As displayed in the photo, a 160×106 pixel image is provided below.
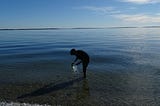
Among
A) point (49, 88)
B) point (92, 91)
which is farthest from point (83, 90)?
point (49, 88)

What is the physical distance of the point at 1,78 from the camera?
1386 cm

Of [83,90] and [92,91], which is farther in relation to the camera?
[83,90]

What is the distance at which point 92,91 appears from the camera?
37.9 feet

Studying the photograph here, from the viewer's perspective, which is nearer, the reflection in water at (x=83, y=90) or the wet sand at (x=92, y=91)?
the wet sand at (x=92, y=91)

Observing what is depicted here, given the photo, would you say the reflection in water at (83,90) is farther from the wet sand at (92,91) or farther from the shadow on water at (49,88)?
the shadow on water at (49,88)

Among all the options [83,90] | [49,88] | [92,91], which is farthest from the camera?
[49,88]

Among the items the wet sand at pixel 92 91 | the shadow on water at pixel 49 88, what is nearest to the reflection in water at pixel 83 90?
the wet sand at pixel 92 91

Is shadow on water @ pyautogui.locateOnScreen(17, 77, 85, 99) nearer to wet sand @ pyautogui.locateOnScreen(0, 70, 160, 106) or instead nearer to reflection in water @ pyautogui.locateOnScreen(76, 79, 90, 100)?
wet sand @ pyautogui.locateOnScreen(0, 70, 160, 106)

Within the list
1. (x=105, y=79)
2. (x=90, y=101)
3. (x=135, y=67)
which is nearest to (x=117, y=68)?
(x=135, y=67)

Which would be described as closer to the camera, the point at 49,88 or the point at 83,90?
the point at 83,90

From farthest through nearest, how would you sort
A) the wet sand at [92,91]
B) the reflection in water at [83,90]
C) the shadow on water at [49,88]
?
the shadow on water at [49,88]
the reflection in water at [83,90]
the wet sand at [92,91]

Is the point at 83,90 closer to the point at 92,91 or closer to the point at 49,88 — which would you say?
the point at 92,91

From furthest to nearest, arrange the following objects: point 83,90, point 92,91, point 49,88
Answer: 1. point 49,88
2. point 83,90
3. point 92,91

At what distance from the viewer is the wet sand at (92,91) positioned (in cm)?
1018
